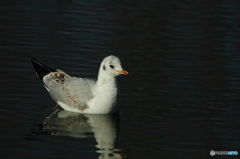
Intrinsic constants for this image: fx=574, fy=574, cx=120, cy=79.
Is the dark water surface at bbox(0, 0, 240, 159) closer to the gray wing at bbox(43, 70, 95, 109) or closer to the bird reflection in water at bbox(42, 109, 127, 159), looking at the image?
the bird reflection in water at bbox(42, 109, 127, 159)

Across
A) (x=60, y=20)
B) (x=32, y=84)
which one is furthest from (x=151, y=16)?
(x=32, y=84)

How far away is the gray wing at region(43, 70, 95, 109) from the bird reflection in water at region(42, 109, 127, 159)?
0.82 feet

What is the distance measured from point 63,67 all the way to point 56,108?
232 centimetres

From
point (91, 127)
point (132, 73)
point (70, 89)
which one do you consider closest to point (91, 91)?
point (70, 89)

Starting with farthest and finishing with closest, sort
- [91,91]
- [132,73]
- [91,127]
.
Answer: [132,73] < [91,91] < [91,127]

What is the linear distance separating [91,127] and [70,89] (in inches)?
53.6

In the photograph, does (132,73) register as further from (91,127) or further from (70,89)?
(91,127)

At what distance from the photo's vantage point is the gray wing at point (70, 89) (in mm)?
11102

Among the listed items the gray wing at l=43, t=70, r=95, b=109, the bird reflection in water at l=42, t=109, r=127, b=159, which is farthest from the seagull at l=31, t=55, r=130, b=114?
the bird reflection in water at l=42, t=109, r=127, b=159

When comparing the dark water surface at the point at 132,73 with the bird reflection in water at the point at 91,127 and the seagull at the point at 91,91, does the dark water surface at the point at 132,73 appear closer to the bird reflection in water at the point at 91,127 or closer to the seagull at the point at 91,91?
the bird reflection in water at the point at 91,127

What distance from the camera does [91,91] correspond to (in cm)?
1109

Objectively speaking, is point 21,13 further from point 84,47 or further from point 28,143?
point 28,143

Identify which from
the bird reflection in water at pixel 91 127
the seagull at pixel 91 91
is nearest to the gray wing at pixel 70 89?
the seagull at pixel 91 91

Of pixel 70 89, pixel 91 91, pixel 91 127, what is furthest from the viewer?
pixel 70 89
